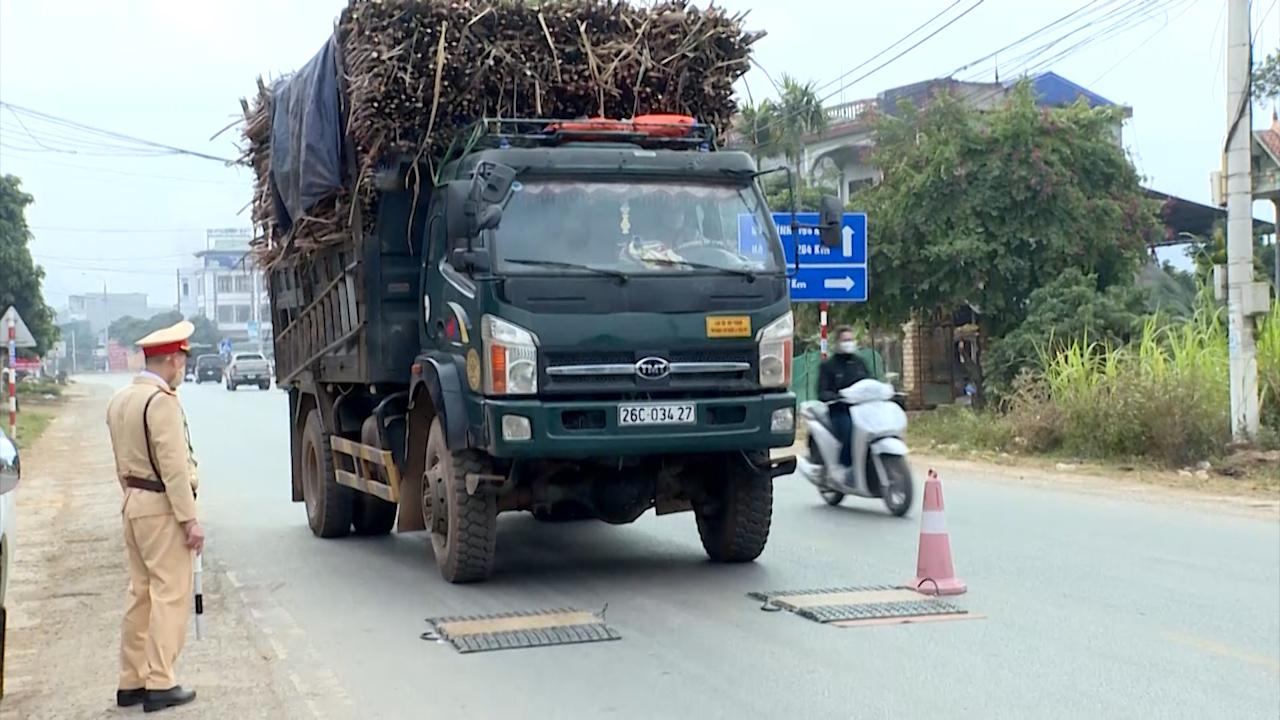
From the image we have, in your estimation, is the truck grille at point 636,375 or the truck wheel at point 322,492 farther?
the truck wheel at point 322,492

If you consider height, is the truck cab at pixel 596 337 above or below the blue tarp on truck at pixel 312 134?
below

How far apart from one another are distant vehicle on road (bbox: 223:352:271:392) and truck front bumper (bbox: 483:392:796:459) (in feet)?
161

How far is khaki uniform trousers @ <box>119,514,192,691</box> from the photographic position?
6.15 metres

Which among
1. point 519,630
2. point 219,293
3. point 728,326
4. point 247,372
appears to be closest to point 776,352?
point 728,326

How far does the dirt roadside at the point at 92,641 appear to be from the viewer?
6.30 meters

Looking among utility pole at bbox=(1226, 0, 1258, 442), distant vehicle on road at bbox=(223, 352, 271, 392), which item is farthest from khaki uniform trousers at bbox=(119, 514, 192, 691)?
distant vehicle on road at bbox=(223, 352, 271, 392)

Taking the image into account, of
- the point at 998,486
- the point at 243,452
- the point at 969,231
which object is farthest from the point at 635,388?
the point at 969,231

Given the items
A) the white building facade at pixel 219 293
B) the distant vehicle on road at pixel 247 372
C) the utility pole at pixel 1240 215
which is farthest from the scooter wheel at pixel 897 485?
the white building facade at pixel 219 293

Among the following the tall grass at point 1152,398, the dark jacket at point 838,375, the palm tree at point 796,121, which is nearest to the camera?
the dark jacket at point 838,375

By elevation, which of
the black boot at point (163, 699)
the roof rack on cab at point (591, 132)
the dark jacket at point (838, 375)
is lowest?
the black boot at point (163, 699)

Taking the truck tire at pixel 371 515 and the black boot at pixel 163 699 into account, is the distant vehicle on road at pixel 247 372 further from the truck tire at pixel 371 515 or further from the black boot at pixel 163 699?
the black boot at pixel 163 699

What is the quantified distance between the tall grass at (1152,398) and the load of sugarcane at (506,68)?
8882mm

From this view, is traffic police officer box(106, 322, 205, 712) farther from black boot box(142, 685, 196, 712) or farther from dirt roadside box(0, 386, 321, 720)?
dirt roadside box(0, 386, 321, 720)

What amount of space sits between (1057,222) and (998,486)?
1055 centimetres
